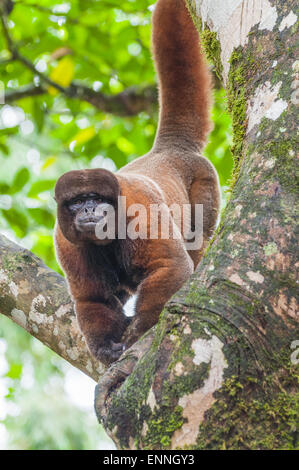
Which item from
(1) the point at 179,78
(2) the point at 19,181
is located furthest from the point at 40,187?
(1) the point at 179,78

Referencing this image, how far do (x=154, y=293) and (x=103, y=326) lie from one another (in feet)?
1.57

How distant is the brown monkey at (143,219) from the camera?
11.5 ft

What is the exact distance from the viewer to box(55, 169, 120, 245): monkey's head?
368cm

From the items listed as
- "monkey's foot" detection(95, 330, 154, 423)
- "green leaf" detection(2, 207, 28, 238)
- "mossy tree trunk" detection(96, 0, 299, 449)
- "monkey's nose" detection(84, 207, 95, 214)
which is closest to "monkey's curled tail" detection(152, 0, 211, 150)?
"green leaf" detection(2, 207, 28, 238)

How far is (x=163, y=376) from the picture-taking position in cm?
183

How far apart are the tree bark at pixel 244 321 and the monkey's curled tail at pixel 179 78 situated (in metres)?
2.14

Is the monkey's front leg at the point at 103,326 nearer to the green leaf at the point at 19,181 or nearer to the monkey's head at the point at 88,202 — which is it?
the monkey's head at the point at 88,202

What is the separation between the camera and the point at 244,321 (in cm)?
187

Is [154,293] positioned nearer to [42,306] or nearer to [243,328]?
[42,306]

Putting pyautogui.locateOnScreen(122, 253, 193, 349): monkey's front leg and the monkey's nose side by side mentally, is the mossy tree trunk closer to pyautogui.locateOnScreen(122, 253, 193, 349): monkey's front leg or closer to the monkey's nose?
pyautogui.locateOnScreen(122, 253, 193, 349): monkey's front leg

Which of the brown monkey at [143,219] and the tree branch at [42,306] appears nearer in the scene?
the brown monkey at [143,219]

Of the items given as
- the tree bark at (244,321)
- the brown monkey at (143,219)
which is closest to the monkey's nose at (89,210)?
the brown monkey at (143,219)

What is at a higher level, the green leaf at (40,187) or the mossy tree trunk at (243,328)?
the green leaf at (40,187)
